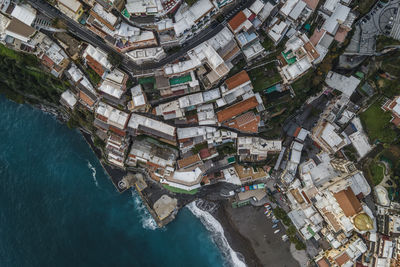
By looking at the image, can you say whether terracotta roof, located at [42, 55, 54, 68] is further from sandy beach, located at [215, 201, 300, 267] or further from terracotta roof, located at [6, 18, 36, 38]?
sandy beach, located at [215, 201, 300, 267]

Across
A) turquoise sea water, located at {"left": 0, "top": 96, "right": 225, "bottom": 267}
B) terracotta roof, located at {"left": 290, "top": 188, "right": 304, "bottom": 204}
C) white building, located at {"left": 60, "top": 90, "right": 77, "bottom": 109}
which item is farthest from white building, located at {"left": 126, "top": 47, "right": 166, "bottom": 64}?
terracotta roof, located at {"left": 290, "top": 188, "right": 304, "bottom": 204}

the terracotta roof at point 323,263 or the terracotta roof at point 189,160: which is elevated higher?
the terracotta roof at point 189,160

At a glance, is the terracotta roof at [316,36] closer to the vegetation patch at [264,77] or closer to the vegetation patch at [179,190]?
the vegetation patch at [264,77]

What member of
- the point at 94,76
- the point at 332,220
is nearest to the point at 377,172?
the point at 332,220

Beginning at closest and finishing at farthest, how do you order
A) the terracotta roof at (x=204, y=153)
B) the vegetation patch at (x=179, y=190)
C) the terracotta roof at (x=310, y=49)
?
the terracotta roof at (x=310, y=49) → the terracotta roof at (x=204, y=153) → the vegetation patch at (x=179, y=190)

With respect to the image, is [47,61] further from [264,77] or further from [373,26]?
[373,26]

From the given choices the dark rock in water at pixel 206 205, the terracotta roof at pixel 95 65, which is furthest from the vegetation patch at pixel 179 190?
the terracotta roof at pixel 95 65

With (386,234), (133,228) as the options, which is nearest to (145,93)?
(133,228)
